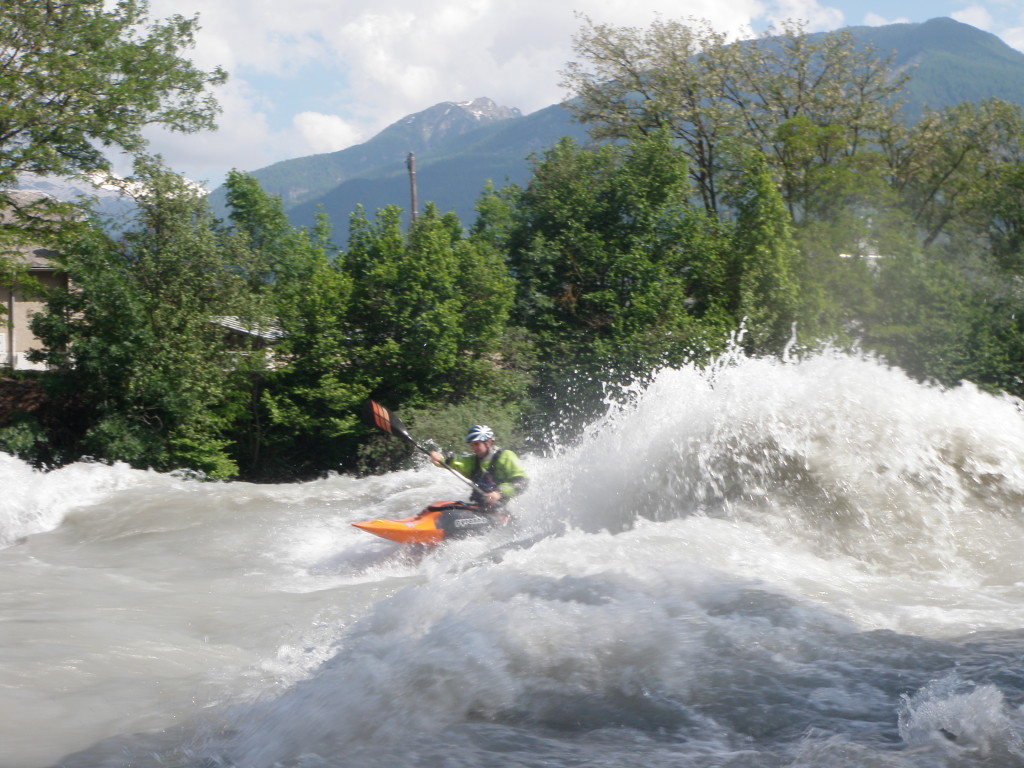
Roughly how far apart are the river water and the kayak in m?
0.21

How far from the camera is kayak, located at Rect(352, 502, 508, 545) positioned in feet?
32.6

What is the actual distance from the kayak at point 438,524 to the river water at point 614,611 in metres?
0.21

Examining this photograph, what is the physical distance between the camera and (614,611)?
636 centimetres

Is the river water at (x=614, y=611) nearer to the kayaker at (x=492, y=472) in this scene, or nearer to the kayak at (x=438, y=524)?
the kayak at (x=438, y=524)

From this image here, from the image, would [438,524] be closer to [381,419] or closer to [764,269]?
[381,419]

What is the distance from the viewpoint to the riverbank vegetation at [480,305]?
18.1 metres

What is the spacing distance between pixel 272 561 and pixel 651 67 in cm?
2104

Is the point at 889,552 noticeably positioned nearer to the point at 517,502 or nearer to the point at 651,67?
the point at 517,502

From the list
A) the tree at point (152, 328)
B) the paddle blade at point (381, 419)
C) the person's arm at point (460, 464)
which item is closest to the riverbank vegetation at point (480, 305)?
the tree at point (152, 328)

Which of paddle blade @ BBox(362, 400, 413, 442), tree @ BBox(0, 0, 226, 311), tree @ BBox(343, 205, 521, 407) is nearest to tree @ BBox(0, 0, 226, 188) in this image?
tree @ BBox(0, 0, 226, 311)

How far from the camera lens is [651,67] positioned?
27.8 meters

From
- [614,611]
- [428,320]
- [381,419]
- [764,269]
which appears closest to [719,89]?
[764,269]

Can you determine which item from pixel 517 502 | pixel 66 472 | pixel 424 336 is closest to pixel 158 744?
pixel 517 502

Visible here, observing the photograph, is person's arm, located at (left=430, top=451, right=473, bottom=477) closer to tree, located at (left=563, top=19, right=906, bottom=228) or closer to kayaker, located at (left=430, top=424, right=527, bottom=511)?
kayaker, located at (left=430, top=424, right=527, bottom=511)
